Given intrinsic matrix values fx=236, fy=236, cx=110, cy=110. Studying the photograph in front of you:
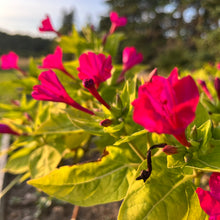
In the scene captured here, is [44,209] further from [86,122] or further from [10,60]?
[86,122]

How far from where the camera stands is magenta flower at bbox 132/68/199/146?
402 mm

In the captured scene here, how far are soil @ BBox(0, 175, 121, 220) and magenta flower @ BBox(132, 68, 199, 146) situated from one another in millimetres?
1442

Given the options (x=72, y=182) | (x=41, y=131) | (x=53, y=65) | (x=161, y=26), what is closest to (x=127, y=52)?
(x=53, y=65)

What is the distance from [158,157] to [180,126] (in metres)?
0.25

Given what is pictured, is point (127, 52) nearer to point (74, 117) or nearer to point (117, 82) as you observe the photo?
point (117, 82)

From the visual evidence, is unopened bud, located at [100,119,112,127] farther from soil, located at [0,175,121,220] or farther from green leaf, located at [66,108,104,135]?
soil, located at [0,175,121,220]

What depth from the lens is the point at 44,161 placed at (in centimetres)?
108

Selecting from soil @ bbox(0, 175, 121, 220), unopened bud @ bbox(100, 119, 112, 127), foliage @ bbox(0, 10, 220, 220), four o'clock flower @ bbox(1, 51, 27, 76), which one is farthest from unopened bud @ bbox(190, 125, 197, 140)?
soil @ bbox(0, 175, 121, 220)

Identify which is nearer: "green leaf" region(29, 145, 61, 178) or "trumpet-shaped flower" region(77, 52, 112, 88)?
"trumpet-shaped flower" region(77, 52, 112, 88)

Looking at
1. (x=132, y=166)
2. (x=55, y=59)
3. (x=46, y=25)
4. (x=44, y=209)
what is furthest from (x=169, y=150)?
(x=44, y=209)

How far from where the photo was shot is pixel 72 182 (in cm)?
71

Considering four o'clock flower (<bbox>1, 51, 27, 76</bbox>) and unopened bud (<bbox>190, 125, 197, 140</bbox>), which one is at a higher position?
four o'clock flower (<bbox>1, 51, 27, 76</bbox>)

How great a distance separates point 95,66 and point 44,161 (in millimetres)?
609

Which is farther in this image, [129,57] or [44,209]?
[44,209]
